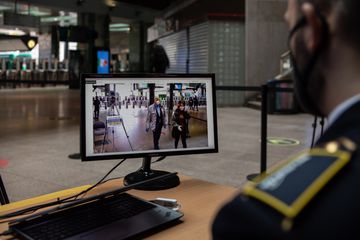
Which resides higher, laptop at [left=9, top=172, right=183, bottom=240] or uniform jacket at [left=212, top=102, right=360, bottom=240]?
uniform jacket at [left=212, top=102, right=360, bottom=240]

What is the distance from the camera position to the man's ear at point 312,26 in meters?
0.63

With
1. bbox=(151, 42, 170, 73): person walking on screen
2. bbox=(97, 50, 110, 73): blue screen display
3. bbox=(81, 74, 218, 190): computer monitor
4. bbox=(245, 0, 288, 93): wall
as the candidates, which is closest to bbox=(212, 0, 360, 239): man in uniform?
bbox=(81, 74, 218, 190): computer monitor

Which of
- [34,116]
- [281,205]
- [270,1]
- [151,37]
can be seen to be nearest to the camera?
[281,205]

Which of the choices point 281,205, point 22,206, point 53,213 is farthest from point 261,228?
point 22,206

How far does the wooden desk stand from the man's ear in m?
0.70

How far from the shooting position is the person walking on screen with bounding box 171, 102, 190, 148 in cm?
186

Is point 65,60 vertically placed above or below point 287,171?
above

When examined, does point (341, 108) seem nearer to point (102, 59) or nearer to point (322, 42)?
point (322, 42)

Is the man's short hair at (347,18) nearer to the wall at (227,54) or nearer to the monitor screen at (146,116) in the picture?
the monitor screen at (146,116)

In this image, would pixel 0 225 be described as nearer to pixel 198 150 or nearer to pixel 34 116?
pixel 198 150

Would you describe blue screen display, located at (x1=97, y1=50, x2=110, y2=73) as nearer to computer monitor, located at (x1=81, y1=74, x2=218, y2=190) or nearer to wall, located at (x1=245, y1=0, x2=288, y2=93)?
wall, located at (x1=245, y1=0, x2=288, y2=93)

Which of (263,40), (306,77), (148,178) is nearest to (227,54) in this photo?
(263,40)

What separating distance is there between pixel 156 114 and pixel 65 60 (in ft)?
79.0

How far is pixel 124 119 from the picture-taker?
179cm
